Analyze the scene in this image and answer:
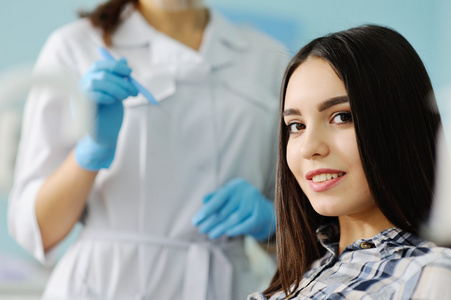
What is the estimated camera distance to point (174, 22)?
1.27m

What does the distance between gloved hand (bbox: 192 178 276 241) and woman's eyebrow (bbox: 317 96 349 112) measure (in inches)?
14.8

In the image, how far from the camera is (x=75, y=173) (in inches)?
43.6

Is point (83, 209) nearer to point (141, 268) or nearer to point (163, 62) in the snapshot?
point (141, 268)

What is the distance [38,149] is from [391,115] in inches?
27.1

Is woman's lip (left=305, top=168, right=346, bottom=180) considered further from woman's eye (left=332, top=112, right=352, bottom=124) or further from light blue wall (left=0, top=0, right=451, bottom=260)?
light blue wall (left=0, top=0, right=451, bottom=260)

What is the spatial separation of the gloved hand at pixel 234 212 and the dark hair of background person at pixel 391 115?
1.22 ft

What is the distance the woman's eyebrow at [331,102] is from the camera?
31.9 inches

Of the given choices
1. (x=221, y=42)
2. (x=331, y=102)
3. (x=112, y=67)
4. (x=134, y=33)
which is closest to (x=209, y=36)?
(x=221, y=42)

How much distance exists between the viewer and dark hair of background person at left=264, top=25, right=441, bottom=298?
0.79 meters

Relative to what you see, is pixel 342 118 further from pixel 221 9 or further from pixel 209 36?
pixel 221 9

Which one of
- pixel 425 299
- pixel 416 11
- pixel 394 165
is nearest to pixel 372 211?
pixel 394 165

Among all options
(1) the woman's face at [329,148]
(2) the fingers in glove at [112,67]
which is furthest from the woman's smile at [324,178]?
(2) the fingers in glove at [112,67]

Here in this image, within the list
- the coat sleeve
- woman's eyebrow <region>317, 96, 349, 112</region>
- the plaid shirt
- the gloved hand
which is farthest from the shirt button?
the coat sleeve

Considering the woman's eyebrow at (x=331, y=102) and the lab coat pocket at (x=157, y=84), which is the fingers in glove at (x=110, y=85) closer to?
the lab coat pocket at (x=157, y=84)
